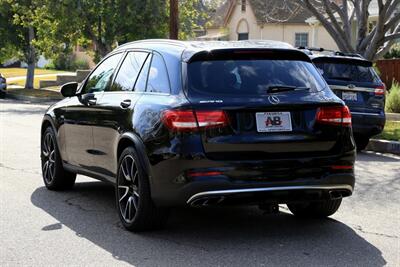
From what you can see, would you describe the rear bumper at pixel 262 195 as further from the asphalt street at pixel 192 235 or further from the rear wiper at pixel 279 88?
the rear wiper at pixel 279 88

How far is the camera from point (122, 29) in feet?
102

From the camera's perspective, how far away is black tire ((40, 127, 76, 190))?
855 centimetres

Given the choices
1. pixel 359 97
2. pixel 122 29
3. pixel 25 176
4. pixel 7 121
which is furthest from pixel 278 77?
pixel 122 29

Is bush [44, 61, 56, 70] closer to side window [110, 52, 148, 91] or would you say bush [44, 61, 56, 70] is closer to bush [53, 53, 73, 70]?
bush [53, 53, 73, 70]

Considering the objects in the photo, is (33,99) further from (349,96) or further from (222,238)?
(222,238)

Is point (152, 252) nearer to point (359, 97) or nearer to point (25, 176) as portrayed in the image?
point (25, 176)

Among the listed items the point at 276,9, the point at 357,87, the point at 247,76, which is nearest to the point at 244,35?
the point at 276,9

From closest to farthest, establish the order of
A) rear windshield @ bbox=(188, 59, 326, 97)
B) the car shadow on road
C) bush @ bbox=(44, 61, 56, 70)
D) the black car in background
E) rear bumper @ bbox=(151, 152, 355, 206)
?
1. the car shadow on road
2. rear bumper @ bbox=(151, 152, 355, 206)
3. rear windshield @ bbox=(188, 59, 326, 97)
4. the black car in background
5. bush @ bbox=(44, 61, 56, 70)

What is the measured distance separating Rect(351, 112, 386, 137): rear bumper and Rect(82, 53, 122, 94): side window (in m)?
5.94

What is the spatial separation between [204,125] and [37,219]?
7.49 ft

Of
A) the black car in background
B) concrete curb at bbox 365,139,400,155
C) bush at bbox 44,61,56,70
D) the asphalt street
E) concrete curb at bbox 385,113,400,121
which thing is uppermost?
the asphalt street

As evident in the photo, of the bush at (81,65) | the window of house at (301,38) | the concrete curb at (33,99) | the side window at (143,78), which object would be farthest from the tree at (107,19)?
the bush at (81,65)

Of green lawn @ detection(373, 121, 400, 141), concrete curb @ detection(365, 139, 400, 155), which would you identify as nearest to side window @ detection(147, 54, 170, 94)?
concrete curb @ detection(365, 139, 400, 155)

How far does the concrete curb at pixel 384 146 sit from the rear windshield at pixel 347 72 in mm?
1301
